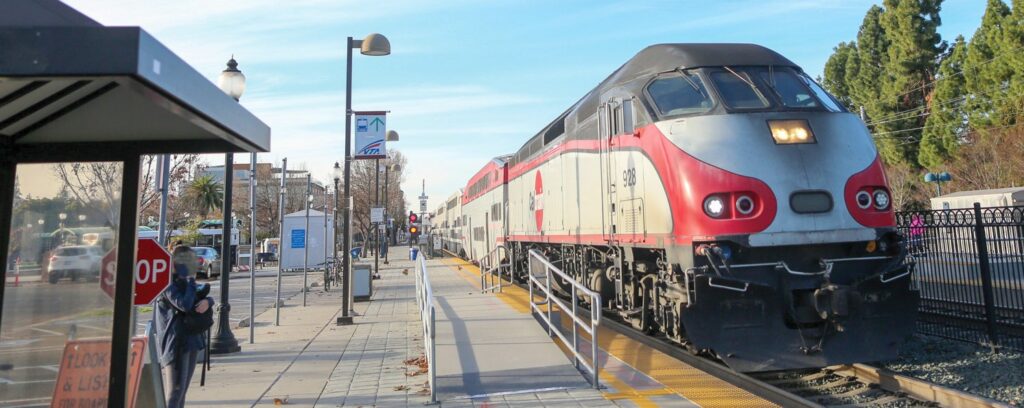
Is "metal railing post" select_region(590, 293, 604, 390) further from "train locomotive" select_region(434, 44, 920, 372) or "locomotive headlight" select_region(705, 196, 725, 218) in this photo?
"locomotive headlight" select_region(705, 196, 725, 218)

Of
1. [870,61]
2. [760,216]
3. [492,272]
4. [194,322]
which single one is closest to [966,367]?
[760,216]

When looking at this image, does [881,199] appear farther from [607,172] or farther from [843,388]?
[607,172]

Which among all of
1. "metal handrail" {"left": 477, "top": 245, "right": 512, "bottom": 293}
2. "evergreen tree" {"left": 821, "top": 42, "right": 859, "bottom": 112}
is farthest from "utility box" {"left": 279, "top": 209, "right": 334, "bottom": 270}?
"evergreen tree" {"left": 821, "top": 42, "right": 859, "bottom": 112}

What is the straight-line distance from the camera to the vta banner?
567 inches

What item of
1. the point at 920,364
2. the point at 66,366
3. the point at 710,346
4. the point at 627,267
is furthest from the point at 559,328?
the point at 66,366

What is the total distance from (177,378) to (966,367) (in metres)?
8.49

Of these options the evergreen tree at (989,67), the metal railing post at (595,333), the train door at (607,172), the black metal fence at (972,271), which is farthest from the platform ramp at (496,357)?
the evergreen tree at (989,67)

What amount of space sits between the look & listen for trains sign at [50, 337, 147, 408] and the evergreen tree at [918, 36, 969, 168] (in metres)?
47.1

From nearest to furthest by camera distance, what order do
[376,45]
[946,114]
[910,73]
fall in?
[376,45], [946,114], [910,73]

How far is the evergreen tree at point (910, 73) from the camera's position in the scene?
45844 mm

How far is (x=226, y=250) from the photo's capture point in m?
9.98

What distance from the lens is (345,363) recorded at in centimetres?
871

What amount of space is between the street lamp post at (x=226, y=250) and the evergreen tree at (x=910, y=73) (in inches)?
1881

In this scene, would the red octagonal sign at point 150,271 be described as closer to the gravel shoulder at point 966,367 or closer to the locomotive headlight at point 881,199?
the locomotive headlight at point 881,199
